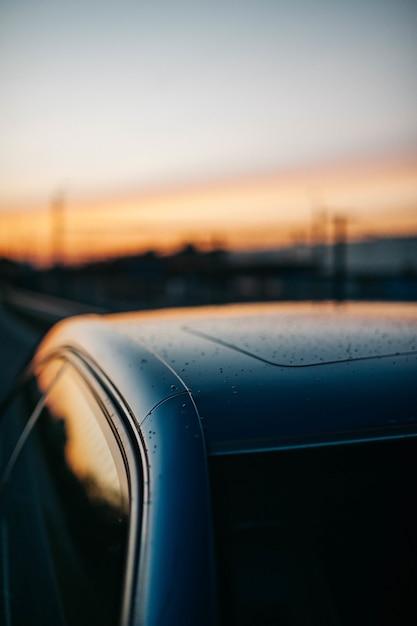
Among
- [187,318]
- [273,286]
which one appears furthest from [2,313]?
[187,318]

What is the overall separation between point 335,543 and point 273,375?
1.37 ft

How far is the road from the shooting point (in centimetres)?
1151

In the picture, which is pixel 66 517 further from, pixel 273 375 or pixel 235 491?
pixel 273 375

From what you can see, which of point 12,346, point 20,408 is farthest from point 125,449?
point 12,346

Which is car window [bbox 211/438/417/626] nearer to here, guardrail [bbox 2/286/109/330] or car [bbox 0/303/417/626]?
car [bbox 0/303/417/626]

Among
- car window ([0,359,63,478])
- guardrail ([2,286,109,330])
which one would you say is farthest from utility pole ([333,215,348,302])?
car window ([0,359,63,478])

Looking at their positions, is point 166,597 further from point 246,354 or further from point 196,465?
point 246,354

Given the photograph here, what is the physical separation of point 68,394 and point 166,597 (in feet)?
4.29

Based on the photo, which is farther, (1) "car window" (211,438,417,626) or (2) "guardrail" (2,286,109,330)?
(2) "guardrail" (2,286,109,330)

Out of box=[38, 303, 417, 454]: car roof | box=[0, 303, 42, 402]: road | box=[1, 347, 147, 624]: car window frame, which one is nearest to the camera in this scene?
box=[1, 347, 147, 624]: car window frame

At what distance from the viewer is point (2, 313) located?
105ft

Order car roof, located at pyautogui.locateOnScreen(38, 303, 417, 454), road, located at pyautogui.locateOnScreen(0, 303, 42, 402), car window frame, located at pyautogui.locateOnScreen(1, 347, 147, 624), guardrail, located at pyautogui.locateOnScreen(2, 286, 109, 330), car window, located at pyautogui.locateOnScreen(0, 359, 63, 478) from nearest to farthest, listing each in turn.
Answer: car window frame, located at pyautogui.locateOnScreen(1, 347, 147, 624) → car roof, located at pyautogui.locateOnScreen(38, 303, 417, 454) → car window, located at pyautogui.locateOnScreen(0, 359, 63, 478) → road, located at pyautogui.locateOnScreen(0, 303, 42, 402) → guardrail, located at pyautogui.locateOnScreen(2, 286, 109, 330)

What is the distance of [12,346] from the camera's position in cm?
1736

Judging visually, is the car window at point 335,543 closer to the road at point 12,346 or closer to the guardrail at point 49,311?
the road at point 12,346
